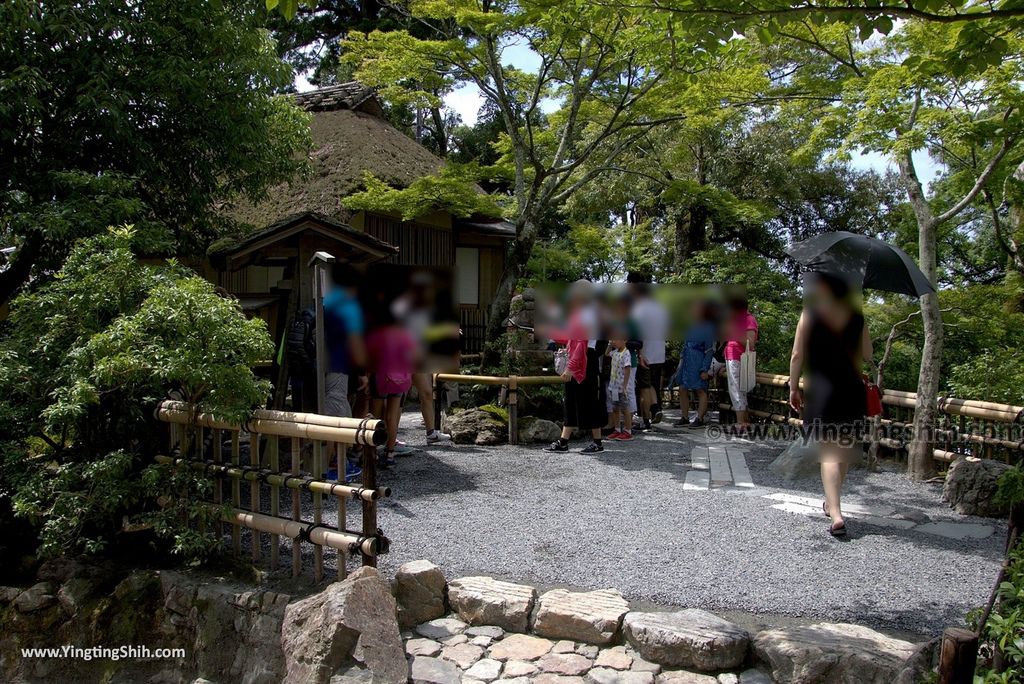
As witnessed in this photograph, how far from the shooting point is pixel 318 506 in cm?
416

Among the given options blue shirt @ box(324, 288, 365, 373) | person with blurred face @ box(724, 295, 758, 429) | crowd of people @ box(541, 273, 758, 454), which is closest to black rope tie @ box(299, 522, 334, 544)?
blue shirt @ box(324, 288, 365, 373)

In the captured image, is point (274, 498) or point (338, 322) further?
point (338, 322)

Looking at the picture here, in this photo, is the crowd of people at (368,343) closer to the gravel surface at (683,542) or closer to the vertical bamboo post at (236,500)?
the gravel surface at (683,542)

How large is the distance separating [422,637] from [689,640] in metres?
1.37

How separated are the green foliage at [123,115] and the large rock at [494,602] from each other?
14.2 ft

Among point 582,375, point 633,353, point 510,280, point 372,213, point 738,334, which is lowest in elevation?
point 582,375

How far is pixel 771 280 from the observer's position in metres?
12.8

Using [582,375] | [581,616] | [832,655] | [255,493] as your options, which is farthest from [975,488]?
[255,493]

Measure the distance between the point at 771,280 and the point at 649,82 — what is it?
442cm

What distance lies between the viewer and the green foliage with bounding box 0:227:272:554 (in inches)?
171

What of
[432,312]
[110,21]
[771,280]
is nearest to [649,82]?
[771,280]

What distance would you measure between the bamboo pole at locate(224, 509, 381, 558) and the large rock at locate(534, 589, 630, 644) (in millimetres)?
951

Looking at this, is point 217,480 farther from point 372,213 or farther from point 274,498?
point 372,213

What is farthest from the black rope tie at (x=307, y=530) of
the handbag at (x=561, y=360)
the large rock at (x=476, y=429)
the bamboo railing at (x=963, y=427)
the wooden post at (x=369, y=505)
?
the bamboo railing at (x=963, y=427)
